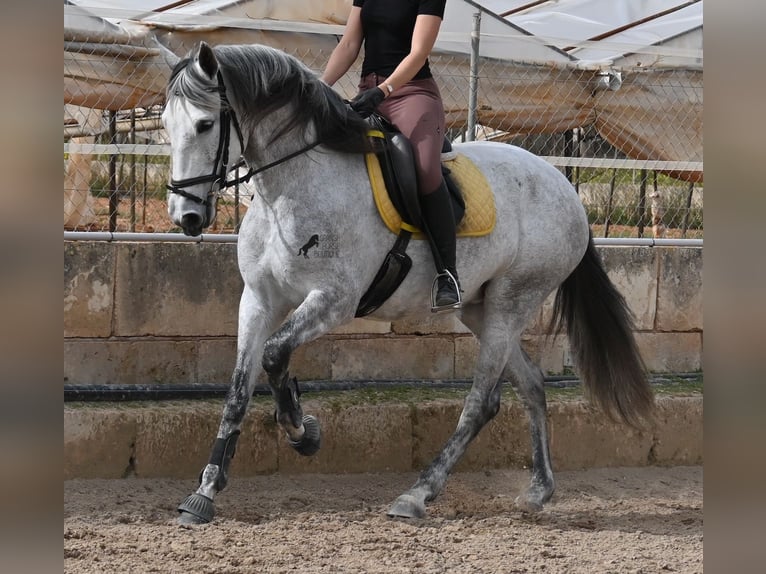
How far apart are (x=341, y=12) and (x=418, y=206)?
269cm

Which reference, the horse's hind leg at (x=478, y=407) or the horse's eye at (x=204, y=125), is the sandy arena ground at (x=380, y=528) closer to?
the horse's hind leg at (x=478, y=407)

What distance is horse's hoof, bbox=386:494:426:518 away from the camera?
5176 mm

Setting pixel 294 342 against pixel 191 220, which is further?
pixel 294 342

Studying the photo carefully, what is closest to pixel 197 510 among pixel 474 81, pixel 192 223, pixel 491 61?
pixel 192 223

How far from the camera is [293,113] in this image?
4.88 meters

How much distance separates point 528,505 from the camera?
565cm

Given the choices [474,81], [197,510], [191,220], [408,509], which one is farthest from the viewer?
[474,81]

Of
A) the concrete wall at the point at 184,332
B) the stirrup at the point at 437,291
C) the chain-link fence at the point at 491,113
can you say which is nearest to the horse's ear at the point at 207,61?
the stirrup at the point at 437,291

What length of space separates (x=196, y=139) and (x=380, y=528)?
2.12 meters

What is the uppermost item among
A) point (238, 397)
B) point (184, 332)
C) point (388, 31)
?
point (388, 31)

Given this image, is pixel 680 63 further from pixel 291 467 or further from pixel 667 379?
pixel 291 467

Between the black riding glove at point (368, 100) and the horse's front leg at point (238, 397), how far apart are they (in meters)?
1.06

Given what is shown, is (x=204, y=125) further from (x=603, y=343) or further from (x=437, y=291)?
(x=603, y=343)
